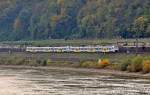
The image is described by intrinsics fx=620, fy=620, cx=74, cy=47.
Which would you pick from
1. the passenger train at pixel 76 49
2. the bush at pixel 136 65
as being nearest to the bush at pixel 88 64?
the passenger train at pixel 76 49

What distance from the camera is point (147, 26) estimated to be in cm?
14625

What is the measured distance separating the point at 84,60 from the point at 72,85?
117 ft

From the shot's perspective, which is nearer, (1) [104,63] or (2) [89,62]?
(1) [104,63]

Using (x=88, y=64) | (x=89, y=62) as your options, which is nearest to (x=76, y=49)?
(x=89, y=62)

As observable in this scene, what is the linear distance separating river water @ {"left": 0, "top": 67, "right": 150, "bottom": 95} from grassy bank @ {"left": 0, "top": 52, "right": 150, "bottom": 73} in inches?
226

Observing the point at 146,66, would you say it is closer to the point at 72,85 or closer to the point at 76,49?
the point at 72,85

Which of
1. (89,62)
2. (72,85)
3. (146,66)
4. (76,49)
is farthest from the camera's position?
(76,49)

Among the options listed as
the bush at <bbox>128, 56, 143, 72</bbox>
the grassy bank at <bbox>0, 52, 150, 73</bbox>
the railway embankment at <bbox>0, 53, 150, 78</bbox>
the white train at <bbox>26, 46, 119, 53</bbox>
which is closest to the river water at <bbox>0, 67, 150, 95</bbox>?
the railway embankment at <bbox>0, 53, 150, 78</bbox>

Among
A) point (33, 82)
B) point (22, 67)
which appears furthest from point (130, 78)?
point (22, 67)

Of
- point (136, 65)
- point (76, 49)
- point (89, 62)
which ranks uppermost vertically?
point (76, 49)

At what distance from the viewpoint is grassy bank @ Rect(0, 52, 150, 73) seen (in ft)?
310

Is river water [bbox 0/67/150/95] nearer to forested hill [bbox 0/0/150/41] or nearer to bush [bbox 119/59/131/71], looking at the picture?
bush [bbox 119/59/131/71]

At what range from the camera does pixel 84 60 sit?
115 metres

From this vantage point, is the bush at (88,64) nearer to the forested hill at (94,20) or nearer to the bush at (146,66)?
the bush at (146,66)
